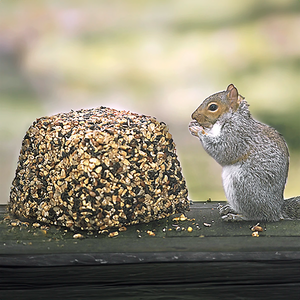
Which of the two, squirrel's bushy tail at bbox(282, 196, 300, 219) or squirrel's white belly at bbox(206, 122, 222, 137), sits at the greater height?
squirrel's white belly at bbox(206, 122, 222, 137)

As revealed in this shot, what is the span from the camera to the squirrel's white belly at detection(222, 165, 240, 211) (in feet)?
5.35

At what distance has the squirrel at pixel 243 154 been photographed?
1618 mm

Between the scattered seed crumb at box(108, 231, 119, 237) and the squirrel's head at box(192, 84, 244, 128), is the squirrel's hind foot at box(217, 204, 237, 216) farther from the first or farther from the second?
the scattered seed crumb at box(108, 231, 119, 237)

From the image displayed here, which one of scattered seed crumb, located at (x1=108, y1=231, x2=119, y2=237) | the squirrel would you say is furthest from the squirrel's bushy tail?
scattered seed crumb, located at (x1=108, y1=231, x2=119, y2=237)

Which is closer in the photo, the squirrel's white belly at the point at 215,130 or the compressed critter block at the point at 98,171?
the compressed critter block at the point at 98,171

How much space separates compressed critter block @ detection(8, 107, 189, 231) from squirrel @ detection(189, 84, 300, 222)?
0.18m

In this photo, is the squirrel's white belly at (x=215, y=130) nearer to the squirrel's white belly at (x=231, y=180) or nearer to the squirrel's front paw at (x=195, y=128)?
the squirrel's front paw at (x=195, y=128)

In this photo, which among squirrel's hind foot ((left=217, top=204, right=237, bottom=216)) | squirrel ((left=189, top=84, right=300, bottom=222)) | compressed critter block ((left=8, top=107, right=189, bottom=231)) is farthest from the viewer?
squirrel's hind foot ((left=217, top=204, right=237, bottom=216))

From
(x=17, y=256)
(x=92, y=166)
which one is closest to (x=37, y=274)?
(x=17, y=256)

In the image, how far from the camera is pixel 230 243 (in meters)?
1.42

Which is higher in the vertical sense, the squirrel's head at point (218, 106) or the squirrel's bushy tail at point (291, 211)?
the squirrel's head at point (218, 106)

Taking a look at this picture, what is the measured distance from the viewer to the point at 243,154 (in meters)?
A: 1.64

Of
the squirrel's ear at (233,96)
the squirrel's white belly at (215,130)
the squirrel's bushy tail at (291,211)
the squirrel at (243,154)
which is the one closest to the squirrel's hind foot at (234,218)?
the squirrel at (243,154)

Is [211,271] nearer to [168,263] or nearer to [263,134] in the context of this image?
[168,263]
